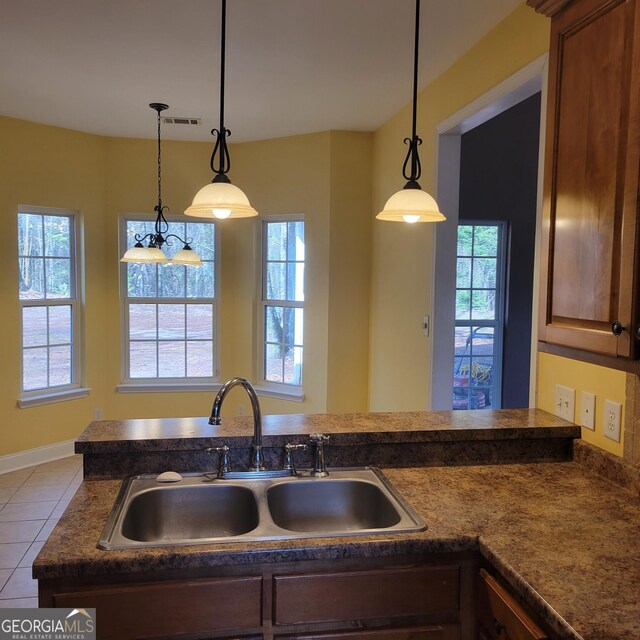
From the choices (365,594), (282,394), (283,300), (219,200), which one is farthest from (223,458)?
(283,300)

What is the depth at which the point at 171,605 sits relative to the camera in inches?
54.9

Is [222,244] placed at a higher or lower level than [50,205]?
lower

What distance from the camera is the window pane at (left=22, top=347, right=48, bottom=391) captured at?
465cm

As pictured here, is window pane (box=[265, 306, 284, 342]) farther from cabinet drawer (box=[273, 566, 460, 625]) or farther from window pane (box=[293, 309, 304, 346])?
cabinet drawer (box=[273, 566, 460, 625])

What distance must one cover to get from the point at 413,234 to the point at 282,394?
1956 millimetres

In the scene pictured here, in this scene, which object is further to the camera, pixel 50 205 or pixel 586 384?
pixel 50 205

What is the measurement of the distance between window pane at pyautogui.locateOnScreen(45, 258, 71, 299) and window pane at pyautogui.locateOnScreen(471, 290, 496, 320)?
11.6 feet

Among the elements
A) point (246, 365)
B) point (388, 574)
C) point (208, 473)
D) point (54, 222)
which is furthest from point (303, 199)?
point (388, 574)

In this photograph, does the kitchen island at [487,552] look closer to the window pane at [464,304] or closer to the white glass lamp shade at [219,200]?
the white glass lamp shade at [219,200]

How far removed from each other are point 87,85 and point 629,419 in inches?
138

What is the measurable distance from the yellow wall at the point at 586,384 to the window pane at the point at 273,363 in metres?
3.03

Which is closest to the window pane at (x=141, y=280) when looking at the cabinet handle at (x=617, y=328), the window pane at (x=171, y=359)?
the window pane at (x=171, y=359)

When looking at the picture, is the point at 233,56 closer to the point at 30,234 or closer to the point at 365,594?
the point at 30,234

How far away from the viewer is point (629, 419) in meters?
1.80
